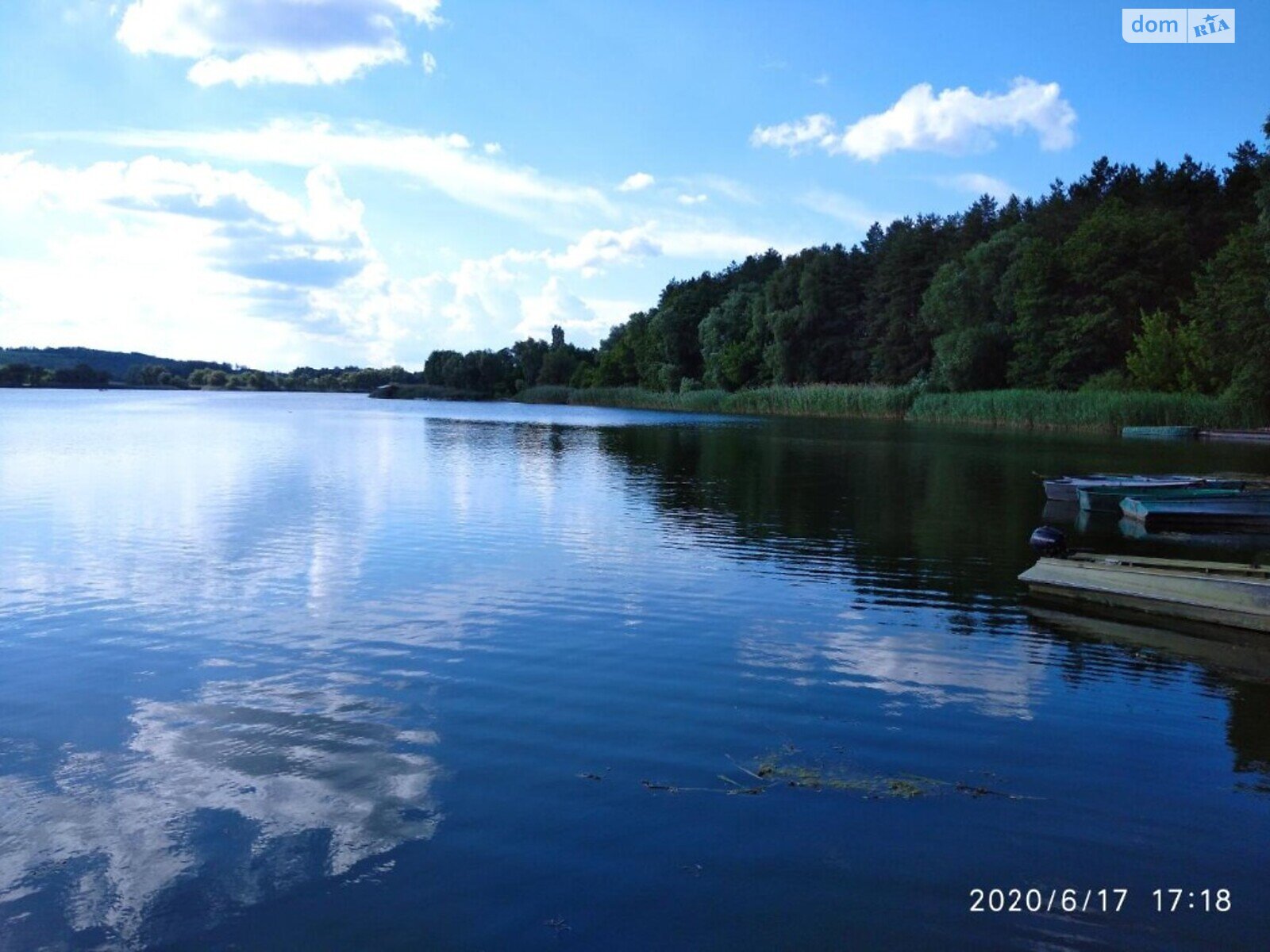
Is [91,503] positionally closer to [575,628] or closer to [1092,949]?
[575,628]

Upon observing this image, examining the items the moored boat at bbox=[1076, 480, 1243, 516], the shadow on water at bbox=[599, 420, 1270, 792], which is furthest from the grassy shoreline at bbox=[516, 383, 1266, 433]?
the moored boat at bbox=[1076, 480, 1243, 516]

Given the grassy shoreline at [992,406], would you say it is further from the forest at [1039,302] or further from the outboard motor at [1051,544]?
the outboard motor at [1051,544]

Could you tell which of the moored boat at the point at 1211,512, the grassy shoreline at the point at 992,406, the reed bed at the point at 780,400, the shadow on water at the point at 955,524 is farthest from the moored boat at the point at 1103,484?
the reed bed at the point at 780,400

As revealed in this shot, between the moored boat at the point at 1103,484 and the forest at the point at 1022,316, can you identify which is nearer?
the moored boat at the point at 1103,484

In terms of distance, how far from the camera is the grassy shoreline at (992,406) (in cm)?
5841

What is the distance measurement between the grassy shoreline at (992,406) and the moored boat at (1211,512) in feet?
126

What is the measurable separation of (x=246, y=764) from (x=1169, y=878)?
6.64 metres

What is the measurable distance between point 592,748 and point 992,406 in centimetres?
6585

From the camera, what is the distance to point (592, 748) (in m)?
8.46

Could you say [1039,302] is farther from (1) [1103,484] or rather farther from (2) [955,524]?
(2) [955,524]

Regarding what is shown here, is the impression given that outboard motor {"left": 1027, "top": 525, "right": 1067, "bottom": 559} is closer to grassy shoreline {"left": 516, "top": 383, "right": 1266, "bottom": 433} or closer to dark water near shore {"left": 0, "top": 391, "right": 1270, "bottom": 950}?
dark water near shore {"left": 0, "top": 391, "right": 1270, "bottom": 950}

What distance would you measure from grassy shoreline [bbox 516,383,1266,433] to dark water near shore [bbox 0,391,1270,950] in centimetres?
4399

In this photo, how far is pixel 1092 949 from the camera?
5672 millimetres

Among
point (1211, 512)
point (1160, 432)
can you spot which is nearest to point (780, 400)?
point (1160, 432)
